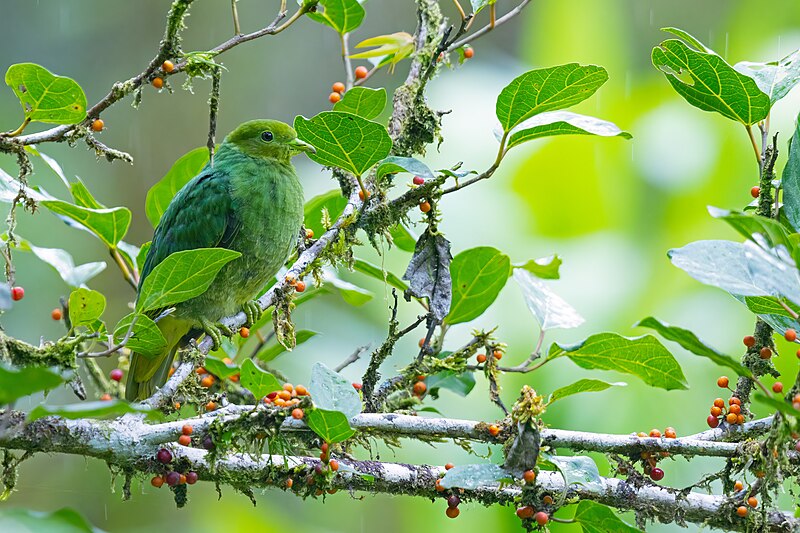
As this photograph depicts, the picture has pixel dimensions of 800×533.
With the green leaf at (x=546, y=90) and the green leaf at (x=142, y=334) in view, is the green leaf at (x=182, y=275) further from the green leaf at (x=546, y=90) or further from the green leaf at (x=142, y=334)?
the green leaf at (x=546, y=90)

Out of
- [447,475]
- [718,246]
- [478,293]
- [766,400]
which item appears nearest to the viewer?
[766,400]

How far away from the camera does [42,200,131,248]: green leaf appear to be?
8.35ft

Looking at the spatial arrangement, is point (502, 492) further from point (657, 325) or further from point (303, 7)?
point (303, 7)

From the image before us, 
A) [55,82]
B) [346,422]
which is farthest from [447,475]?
[55,82]

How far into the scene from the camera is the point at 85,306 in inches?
81.0

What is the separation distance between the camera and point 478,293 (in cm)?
250

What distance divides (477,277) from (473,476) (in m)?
0.81

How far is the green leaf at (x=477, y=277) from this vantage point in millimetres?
2471

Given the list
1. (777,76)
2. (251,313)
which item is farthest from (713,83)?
(251,313)

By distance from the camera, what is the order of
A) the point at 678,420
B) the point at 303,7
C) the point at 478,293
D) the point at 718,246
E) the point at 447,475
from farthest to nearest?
the point at 678,420, the point at 478,293, the point at 303,7, the point at 447,475, the point at 718,246

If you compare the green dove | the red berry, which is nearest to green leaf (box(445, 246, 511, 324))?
the red berry

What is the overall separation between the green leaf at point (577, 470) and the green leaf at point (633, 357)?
316 millimetres

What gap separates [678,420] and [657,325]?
143 inches

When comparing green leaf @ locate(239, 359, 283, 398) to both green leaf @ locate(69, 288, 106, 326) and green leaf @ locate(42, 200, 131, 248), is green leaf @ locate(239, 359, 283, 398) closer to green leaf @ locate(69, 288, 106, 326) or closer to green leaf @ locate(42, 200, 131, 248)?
green leaf @ locate(69, 288, 106, 326)
